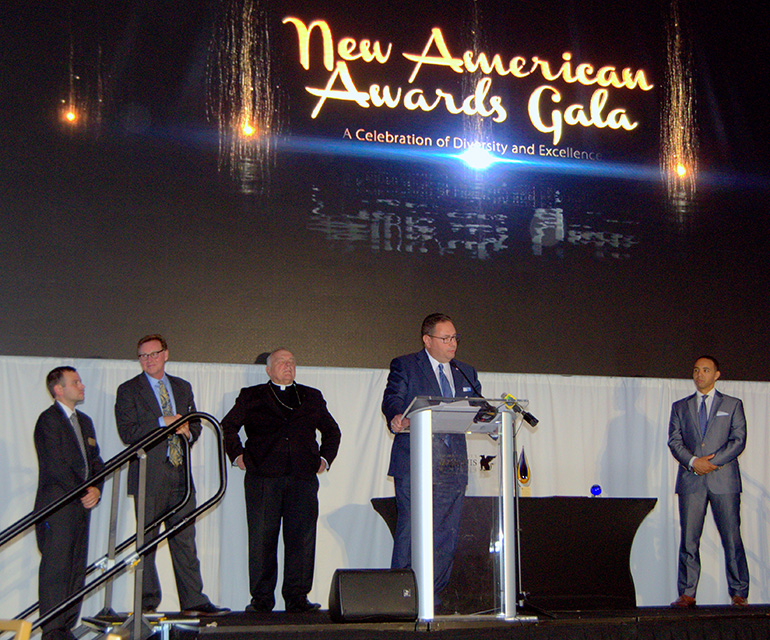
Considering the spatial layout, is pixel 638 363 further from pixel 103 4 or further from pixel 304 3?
pixel 103 4

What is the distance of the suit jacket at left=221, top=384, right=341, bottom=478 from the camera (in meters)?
5.55

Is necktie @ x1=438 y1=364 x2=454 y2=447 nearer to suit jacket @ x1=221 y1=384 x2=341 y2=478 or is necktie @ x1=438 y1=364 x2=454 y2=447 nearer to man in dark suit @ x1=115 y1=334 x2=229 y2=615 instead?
suit jacket @ x1=221 y1=384 x2=341 y2=478

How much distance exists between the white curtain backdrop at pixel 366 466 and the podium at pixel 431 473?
248cm

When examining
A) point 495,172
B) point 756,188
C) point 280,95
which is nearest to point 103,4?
point 280,95

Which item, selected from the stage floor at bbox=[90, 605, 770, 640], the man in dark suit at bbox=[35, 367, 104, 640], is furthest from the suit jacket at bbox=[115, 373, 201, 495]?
the stage floor at bbox=[90, 605, 770, 640]

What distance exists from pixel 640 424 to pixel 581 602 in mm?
1858

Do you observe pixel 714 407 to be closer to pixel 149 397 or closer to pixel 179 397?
pixel 179 397

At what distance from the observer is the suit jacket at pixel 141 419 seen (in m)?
5.32

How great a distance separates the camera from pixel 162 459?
5348 mm

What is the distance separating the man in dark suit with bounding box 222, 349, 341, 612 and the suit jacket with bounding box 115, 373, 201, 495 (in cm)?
40

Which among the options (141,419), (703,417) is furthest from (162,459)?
(703,417)

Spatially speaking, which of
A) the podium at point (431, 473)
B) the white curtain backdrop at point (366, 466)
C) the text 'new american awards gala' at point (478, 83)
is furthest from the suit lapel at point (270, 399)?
the text 'new american awards gala' at point (478, 83)

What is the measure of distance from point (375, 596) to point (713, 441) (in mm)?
3468

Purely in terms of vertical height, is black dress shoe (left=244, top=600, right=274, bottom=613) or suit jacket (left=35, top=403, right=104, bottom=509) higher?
suit jacket (left=35, top=403, right=104, bottom=509)
